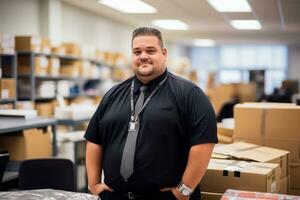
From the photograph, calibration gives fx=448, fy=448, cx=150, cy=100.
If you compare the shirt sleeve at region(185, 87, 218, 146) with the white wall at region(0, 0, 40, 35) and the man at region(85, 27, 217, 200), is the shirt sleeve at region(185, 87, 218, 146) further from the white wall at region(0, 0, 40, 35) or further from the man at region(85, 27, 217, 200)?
the white wall at region(0, 0, 40, 35)

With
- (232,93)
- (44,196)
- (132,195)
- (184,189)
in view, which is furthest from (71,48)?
(44,196)

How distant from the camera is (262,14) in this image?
788 cm

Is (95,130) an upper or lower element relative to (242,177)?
upper

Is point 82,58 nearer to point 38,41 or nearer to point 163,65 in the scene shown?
point 38,41

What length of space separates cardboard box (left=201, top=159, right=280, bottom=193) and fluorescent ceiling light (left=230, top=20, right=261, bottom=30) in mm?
6809

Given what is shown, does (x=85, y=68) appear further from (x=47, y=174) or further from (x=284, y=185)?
(x=284, y=185)

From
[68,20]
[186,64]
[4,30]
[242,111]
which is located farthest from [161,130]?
[186,64]

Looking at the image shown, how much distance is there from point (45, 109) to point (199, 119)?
4.70 meters

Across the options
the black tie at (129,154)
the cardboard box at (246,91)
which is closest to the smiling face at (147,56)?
the black tie at (129,154)

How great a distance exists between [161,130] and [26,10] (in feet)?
17.3

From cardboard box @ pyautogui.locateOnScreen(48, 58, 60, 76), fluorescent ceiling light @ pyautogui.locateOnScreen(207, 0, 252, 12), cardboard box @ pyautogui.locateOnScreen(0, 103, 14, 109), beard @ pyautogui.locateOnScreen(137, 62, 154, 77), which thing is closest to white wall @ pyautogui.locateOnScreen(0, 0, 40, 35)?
cardboard box @ pyautogui.locateOnScreen(48, 58, 60, 76)

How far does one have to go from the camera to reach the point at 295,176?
10.1 feet

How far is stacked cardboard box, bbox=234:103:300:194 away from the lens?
10.2ft

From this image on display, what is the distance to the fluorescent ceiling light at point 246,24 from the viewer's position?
9082mm
